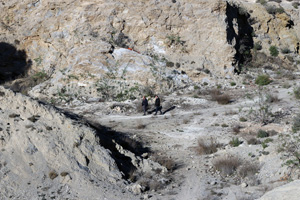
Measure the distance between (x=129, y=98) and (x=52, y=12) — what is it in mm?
12784

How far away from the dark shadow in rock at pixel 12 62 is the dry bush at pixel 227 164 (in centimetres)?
2304

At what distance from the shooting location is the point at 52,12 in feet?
97.3

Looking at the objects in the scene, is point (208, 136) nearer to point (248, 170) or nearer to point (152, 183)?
point (248, 170)

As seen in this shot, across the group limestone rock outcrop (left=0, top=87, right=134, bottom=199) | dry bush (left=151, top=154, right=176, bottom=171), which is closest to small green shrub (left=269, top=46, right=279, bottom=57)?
dry bush (left=151, top=154, right=176, bottom=171)

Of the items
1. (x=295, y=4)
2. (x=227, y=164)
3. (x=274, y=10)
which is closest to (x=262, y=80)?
(x=274, y=10)

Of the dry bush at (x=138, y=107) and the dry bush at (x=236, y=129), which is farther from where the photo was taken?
the dry bush at (x=138, y=107)

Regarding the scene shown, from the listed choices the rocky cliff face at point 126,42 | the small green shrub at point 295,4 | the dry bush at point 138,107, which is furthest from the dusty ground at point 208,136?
the small green shrub at point 295,4

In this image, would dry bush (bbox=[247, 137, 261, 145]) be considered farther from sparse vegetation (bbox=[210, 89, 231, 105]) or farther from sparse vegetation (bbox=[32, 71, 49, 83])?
sparse vegetation (bbox=[32, 71, 49, 83])

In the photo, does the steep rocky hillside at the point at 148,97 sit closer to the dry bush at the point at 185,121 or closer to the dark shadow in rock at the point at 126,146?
the dark shadow in rock at the point at 126,146

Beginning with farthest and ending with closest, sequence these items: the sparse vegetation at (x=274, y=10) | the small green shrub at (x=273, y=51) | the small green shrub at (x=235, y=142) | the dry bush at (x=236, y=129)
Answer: the sparse vegetation at (x=274, y=10)
the small green shrub at (x=273, y=51)
the dry bush at (x=236, y=129)
the small green shrub at (x=235, y=142)

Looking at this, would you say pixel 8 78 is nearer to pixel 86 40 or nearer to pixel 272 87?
pixel 86 40

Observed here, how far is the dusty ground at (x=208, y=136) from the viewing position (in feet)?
31.0

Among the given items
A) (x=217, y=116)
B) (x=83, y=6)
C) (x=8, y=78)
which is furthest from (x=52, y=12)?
(x=217, y=116)

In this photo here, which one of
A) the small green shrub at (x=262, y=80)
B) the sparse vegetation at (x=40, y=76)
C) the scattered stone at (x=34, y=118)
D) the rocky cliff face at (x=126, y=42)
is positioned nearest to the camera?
the scattered stone at (x=34, y=118)
